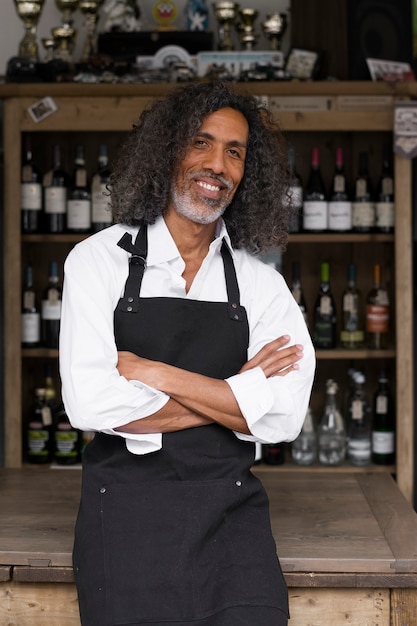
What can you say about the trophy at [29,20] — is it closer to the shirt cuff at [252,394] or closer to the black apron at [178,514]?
the black apron at [178,514]

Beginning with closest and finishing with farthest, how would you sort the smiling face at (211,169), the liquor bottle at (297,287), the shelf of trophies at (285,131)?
the smiling face at (211,169) < the shelf of trophies at (285,131) < the liquor bottle at (297,287)

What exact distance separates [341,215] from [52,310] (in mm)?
1144

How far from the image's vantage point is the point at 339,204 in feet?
11.7

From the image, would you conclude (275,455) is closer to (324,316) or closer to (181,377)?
(324,316)

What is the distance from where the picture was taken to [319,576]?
6.04ft

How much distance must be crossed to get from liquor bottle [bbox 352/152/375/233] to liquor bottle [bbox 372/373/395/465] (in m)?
0.57

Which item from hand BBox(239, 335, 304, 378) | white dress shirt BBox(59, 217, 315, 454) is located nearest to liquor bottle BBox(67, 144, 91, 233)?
white dress shirt BBox(59, 217, 315, 454)

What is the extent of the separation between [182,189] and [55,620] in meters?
0.90

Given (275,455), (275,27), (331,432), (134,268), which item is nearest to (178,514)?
(134,268)

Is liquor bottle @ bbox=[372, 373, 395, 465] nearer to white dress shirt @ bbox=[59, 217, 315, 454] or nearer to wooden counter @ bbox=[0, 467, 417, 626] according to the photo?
wooden counter @ bbox=[0, 467, 417, 626]

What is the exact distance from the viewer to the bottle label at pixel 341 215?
3.57 m

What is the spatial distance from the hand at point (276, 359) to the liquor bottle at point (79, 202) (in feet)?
5.89

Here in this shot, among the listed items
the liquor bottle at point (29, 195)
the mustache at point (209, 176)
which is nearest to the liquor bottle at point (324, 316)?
the liquor bottle at point (29, 195)

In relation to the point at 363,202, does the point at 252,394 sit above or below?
below
